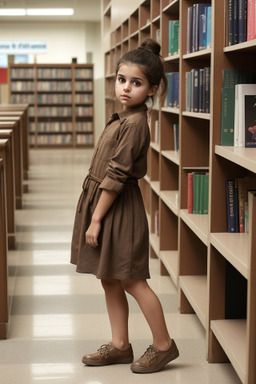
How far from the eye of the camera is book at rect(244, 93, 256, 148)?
238 centimetres

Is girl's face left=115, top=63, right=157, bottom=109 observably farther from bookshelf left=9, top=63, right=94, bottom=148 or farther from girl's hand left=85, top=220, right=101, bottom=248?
bookshelf left=9, top=63, right=94, bottom=148

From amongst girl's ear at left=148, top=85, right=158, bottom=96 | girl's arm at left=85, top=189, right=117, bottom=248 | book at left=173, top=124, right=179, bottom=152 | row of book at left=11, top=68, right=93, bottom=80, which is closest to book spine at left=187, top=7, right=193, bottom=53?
book at left=173, top=124, right=179, bottom=152

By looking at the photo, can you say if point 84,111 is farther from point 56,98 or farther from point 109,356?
point 109,356

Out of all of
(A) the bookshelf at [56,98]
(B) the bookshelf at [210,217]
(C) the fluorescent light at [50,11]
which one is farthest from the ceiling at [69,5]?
(B) the bookshelf at [210,217]

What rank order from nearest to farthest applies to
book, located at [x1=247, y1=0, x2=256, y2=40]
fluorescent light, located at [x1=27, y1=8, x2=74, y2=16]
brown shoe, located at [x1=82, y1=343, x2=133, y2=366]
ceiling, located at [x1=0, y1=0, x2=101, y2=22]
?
book, located at [x1=247, y1=0, x2=256, y2=40] < brown shoe, located at [x1=82, y1=343, x2=133, y2=366] < ceiling, located at [x1=0, y1=0, x2=101, y2=22] < fluorescent light, located at [x1=27, y1=8, x2=74, y2=16]

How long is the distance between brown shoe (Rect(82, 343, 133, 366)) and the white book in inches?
36.3

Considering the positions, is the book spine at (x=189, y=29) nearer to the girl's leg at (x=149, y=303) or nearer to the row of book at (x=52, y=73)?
the girl's leg at (x=149, y=303)

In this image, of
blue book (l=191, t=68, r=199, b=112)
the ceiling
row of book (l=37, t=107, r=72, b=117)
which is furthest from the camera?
row of book (l=37, t=107, r=72, b=117)

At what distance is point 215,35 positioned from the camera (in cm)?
246

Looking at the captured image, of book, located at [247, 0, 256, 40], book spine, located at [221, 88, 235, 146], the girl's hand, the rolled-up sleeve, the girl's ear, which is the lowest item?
the girl's hand

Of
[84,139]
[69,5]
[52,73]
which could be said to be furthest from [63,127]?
[69,5]

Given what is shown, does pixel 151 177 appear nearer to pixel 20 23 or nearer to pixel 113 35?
pixel 113 35

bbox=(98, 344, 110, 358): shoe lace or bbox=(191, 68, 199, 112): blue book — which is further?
bbox=(191, 68, 199, 112): blue book

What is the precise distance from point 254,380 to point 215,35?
128cm
